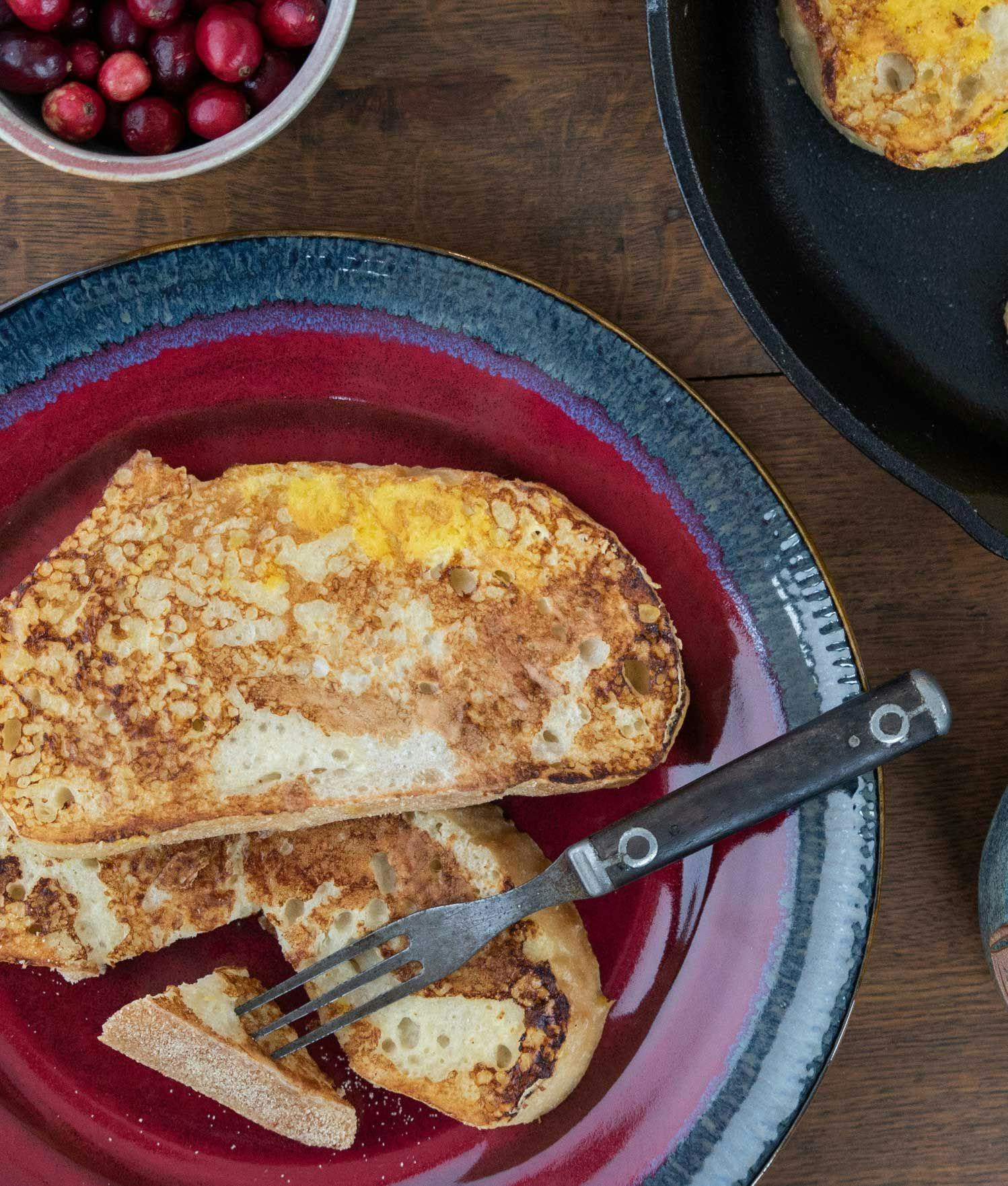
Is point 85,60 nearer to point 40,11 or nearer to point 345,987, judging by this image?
point 40,11

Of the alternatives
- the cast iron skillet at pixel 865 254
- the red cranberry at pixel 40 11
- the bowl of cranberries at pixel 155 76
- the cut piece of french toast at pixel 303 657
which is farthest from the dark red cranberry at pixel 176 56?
the cast iron skillet at pixel 865 254

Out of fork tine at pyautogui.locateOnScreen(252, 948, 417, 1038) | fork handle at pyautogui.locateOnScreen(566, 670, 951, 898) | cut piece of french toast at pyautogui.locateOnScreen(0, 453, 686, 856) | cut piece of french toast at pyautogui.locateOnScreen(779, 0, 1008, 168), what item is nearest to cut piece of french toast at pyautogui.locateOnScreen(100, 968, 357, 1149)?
fork tine at pyautogui.locateOnScreen(252, 948, 417, 1038)

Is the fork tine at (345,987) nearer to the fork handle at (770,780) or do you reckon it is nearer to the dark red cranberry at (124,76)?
the fork handle at (770,780)

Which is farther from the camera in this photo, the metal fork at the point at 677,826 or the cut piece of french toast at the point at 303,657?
the cut piece of french toast at the point at 303,657

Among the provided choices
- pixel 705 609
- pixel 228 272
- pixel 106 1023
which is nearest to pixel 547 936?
pixel 705 609

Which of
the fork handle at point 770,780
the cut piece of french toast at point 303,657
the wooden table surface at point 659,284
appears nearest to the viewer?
the fork handle at point 770,780

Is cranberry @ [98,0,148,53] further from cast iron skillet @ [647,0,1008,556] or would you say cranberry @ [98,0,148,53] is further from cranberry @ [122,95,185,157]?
cast iron skillet @ [647,0,1008,556]
